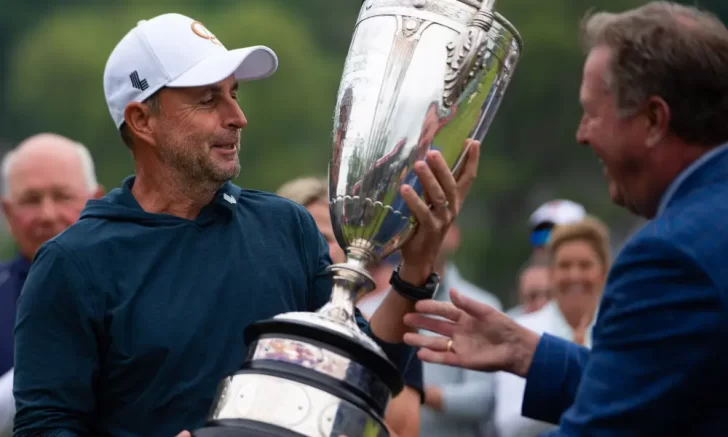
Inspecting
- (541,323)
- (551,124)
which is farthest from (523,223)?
(541,323)

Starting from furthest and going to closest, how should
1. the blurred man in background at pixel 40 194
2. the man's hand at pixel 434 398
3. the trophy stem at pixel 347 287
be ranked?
the man's hand at pixel 434 398, the blurred man in background at pixel 40 194, the trophy stem at pixel 347 287

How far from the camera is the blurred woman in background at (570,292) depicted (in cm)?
705

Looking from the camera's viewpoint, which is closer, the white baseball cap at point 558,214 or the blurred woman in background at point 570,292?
the blurred woman in background at point 570,292

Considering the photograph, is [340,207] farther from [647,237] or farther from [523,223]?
[523,223]

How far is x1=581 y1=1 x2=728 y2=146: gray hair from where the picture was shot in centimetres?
332

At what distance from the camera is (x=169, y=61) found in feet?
13.7

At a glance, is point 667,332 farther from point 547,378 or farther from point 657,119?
point 547,378

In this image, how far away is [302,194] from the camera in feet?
19.6

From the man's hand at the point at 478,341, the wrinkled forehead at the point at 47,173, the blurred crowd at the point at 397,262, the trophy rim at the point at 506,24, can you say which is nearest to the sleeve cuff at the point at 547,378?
the man's hand at the point at 478,341

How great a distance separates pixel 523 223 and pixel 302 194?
25.0 m

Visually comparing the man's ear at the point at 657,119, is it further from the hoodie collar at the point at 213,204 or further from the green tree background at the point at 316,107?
the green tree background at the point at 316,107

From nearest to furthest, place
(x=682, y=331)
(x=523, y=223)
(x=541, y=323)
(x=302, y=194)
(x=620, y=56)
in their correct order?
(x=682, y=331) < (x=620, y=56) < (x=302, y=194) < (x=541, y=323) < (x=523, y=223)

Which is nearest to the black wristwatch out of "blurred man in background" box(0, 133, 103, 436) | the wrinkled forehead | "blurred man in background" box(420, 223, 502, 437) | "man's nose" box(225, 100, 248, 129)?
"man's nose" box(225, 100, 248, 129)

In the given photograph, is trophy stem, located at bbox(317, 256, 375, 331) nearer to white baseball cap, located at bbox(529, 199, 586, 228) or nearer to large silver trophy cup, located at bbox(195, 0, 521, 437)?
large silver trophy cup, located at bbox(195, 0, 521, 437)
